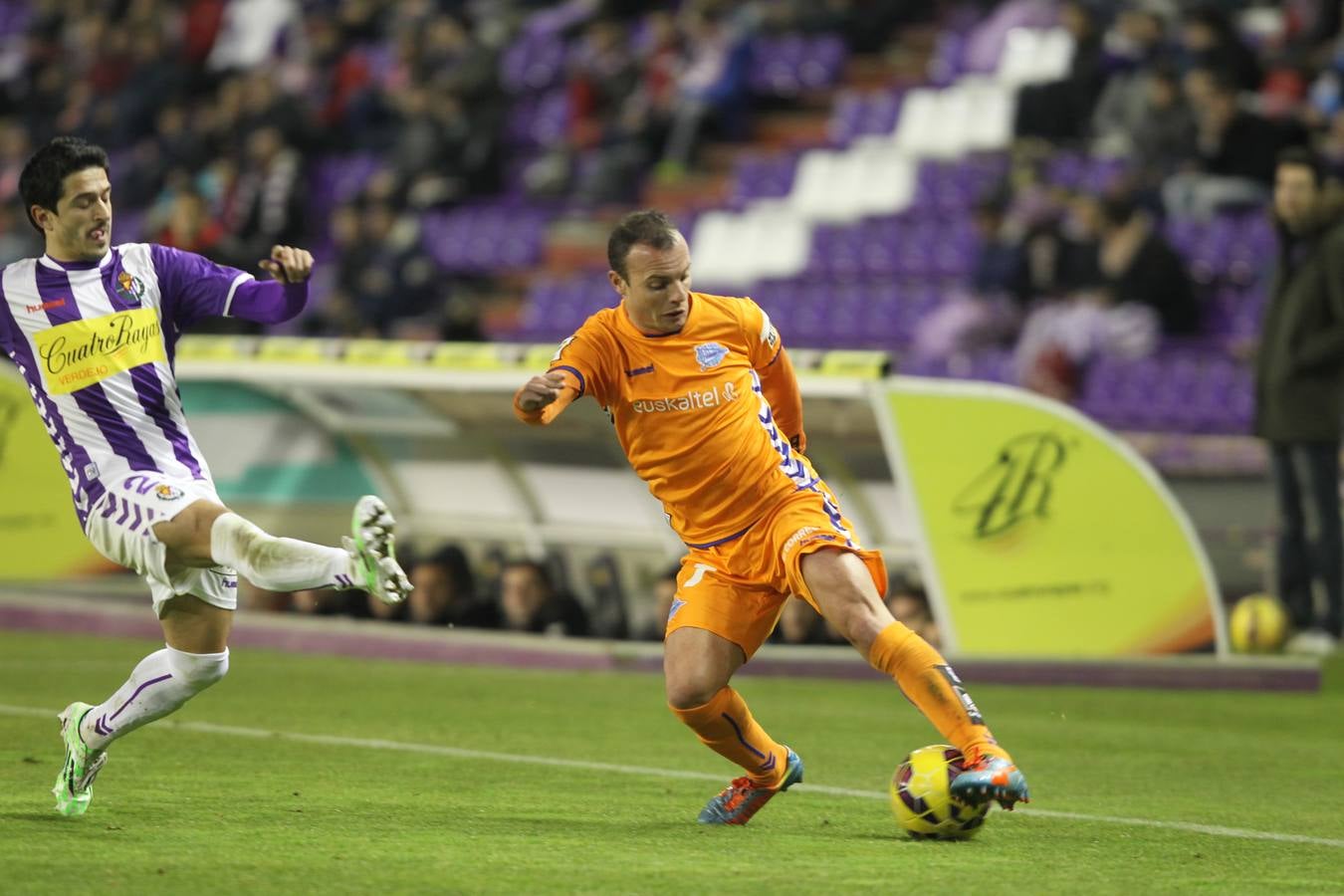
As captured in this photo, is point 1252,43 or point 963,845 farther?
point 1252,43

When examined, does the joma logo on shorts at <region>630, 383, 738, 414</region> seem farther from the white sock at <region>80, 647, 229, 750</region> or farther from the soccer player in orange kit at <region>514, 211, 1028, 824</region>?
the white sock at <region>80, 647, 229, 750</region>

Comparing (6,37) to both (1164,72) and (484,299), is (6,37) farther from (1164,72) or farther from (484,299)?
(1164,72)

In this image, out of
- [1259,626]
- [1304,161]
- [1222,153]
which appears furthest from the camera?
[1222,153]

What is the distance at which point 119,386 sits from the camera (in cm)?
625

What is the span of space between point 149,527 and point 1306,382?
7495mm

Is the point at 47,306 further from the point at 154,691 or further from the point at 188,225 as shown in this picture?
the point at 188,225

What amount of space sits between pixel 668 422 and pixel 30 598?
8.54 meters

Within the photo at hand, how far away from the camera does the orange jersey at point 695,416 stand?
6.41m

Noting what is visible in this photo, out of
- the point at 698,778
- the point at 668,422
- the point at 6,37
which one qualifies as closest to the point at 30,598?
the point at 698,778

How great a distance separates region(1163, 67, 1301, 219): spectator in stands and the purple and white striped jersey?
35.3 ft

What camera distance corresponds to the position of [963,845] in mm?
5895

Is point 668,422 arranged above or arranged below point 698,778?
above

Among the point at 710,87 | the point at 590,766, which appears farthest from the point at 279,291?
the point at 710,87

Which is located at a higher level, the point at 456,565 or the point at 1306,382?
the point at 1306,382
